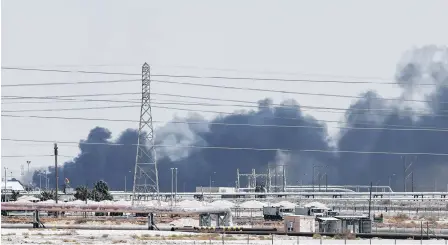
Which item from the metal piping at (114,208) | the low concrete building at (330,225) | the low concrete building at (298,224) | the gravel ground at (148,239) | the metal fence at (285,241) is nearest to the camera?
the metal fence at (285,241)

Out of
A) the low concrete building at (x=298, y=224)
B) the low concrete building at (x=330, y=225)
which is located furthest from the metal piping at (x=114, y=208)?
the low concrete building at (x=330, y=225)

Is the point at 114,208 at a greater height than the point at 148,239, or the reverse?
the point at 114,208

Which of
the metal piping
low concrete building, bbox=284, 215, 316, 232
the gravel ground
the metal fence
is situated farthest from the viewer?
the metal piping

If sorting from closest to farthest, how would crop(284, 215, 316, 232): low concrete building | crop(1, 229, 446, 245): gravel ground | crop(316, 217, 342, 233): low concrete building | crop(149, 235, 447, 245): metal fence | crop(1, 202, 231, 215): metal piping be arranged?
1. crop(149, 235, 447, 245): metal fence
2. crop(1, 229, 446, 245): gravel ground
3. crop(316, 217, 342, 233): low concrete building
4. crop(284, 215, 316, 232): low concrete building
5. crop(1, 202, 231, 215): metal piping

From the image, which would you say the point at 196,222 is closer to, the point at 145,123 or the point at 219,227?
the point at 145,123

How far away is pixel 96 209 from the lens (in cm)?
11619

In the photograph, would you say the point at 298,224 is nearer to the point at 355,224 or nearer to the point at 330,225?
the point at 330,225

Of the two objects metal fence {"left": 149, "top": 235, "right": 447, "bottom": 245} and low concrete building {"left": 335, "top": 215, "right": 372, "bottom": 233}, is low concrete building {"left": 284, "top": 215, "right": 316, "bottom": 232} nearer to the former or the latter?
low concrete building {"left": 335, "top": 215, "right": 372, "bottom": 233}

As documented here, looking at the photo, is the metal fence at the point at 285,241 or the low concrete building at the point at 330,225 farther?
the low concrete building at the point at 330,225

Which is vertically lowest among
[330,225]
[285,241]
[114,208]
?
[330,225]

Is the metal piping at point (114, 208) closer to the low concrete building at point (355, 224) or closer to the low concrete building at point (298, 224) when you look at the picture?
the low concrete building at point (298, 224)

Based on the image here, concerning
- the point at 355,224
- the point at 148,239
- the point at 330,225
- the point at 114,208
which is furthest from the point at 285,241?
the point at 114,208

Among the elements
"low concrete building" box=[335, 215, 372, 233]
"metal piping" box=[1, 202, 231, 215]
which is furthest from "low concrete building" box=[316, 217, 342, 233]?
"metal piping" box=[1, 202, 231, 215]

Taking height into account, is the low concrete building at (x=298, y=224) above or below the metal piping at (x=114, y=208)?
below
